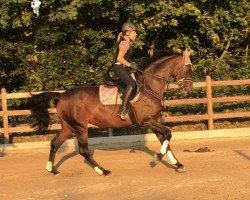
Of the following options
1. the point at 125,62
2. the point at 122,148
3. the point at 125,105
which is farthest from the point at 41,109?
the point at 122,148

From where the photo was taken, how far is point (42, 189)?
8133 millimetres

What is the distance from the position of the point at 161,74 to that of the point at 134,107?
82cm

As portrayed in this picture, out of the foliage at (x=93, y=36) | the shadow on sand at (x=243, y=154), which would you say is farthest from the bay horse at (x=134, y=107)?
the foliage at (x=93, y=36)

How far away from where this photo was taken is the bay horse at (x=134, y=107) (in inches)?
356

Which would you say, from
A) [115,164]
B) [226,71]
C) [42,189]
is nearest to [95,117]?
[115,164]

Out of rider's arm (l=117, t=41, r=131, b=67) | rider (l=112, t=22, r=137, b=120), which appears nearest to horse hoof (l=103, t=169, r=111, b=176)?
rider (l=112, t=22, r=137, b=120)

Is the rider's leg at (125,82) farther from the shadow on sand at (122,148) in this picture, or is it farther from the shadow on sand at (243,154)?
the shadow on sand at (243,154)

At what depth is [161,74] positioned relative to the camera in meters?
9.26

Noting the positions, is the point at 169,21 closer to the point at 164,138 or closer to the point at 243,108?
the point at 243,108

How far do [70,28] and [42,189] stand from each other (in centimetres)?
925

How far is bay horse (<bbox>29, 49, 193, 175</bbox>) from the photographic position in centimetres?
905

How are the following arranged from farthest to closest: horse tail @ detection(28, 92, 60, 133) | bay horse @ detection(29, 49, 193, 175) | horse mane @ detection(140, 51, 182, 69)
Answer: horse tail @ detection(28, 92, 60, 133) < horse mane @ detection(140, 51, 182, 69) < bay horse @ detection(29, 49, 193, 175)

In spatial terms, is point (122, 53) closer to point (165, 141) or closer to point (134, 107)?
point (134, 107)

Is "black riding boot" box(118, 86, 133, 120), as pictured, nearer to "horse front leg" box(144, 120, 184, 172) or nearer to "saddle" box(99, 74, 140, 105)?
"saddle" box(99, 74, 140, 105)
